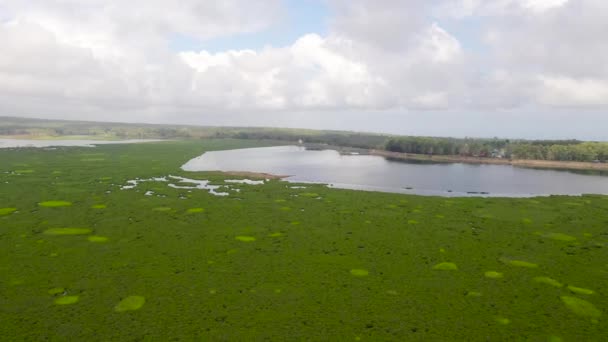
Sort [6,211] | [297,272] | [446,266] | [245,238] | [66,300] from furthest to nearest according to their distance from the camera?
[6,211], [245,238], [446,266], [297,272], [66,300]

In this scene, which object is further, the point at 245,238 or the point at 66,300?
the point at 245,238

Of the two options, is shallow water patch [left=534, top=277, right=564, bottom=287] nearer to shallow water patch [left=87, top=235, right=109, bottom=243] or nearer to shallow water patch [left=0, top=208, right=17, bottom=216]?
shallow water patch [left=87, top=235, right=109, bottom=243]

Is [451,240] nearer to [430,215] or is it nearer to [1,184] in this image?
[430,215]

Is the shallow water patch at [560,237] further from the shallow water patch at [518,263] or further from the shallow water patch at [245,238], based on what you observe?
the shallow water patch at [245,238]

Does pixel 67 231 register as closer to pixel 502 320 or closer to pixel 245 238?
pixel 245 238

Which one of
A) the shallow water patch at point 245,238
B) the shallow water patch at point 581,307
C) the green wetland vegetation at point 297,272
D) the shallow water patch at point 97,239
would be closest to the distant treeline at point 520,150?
the green wetland vegetation at point 297,272

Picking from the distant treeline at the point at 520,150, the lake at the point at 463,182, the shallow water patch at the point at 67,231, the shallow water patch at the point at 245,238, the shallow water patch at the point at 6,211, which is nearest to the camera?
the shallow water patch at the point at 245,238

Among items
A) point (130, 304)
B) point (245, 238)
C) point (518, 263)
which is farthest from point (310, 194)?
point (130, 304)
